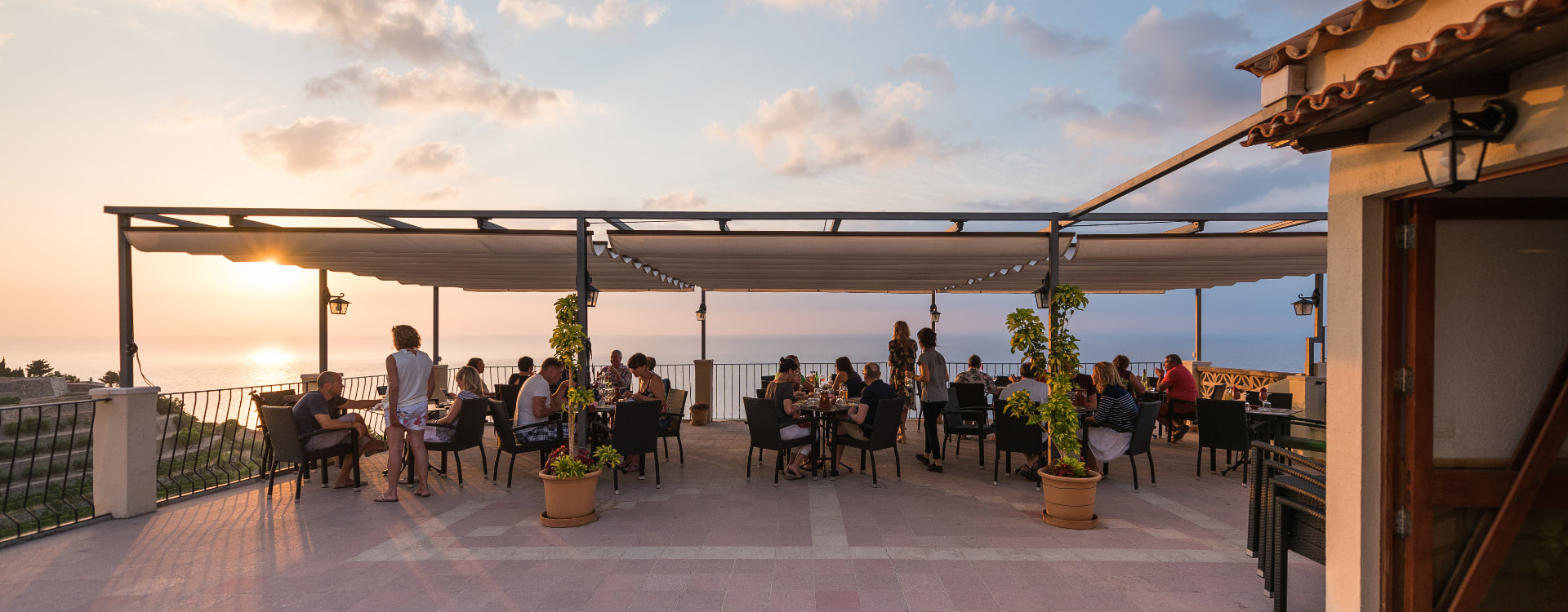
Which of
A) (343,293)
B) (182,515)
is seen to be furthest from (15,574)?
(343,293)

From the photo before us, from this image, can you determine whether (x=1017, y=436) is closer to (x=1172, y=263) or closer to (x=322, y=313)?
(x=1172, y=263)

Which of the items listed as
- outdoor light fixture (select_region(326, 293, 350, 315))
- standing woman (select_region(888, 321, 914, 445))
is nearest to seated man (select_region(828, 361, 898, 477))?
standing woman (select_region(888, 321, 914, 445))

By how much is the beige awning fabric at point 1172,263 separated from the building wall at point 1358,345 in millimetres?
2847

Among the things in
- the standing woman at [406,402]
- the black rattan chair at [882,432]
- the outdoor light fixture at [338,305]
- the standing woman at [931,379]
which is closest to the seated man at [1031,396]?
the standing woman at [931,379]

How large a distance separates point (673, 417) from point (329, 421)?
3098mm

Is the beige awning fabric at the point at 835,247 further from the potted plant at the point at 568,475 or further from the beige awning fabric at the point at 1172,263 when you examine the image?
the potted plant at the point at 568,475

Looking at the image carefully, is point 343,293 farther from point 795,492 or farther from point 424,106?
point 795,492

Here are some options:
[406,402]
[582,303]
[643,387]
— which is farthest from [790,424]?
[406,402]

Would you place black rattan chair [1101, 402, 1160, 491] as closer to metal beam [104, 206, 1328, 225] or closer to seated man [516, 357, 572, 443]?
metal beam [104, 206, 1328, 225]

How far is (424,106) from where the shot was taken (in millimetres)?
6664

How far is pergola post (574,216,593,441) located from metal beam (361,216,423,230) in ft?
5.22

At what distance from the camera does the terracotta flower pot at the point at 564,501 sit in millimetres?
4441

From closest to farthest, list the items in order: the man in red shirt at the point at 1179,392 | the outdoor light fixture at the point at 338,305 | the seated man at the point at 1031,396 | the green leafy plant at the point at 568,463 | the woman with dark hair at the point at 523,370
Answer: the green leafy plant at the point at 568,463 < the seated man at the point at 1031,396 < the man in red shirt at the point at 1179,392 < the woman with dark hair at the point at 523,370 < the outdoor light fixture at the point at 338,305

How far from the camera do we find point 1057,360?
4754 mm
